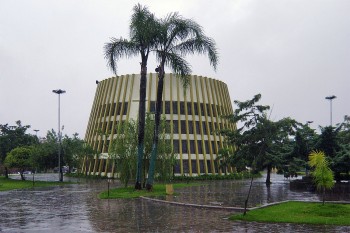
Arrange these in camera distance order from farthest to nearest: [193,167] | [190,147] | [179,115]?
[179,115]
[190,147]
[193,167]

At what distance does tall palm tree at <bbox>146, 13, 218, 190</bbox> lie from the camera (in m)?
30.6

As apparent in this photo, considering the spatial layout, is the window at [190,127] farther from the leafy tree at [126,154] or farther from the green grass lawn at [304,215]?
the green grass lawn at [304,215]

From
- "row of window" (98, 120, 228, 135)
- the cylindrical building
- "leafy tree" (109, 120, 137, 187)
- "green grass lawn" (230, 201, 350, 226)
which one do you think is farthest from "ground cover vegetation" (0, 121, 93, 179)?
"green grass lawn" (230, 201, 350, 226)

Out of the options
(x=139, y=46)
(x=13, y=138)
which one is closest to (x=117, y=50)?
(x=139, y=46)

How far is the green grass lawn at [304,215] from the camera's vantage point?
51.5ft

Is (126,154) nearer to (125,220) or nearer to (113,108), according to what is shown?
(125,220)

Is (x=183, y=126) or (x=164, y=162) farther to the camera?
(x=183, y=126)

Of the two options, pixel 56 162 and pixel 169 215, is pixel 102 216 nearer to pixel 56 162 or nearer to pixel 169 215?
pixel 169 215

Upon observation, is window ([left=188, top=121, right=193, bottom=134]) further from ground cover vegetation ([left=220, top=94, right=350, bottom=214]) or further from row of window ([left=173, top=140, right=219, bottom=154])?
ground cover vegetation ([left=220, top=94, right=350, bottom=214])

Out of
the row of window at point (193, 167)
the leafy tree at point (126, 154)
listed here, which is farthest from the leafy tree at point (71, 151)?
the leafy tree at point (126, 154)

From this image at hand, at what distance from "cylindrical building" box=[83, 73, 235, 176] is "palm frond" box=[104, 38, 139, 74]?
28.7m

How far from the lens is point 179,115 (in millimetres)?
62500

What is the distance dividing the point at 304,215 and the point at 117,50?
2025cm

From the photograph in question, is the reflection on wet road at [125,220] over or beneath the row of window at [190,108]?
beneath
